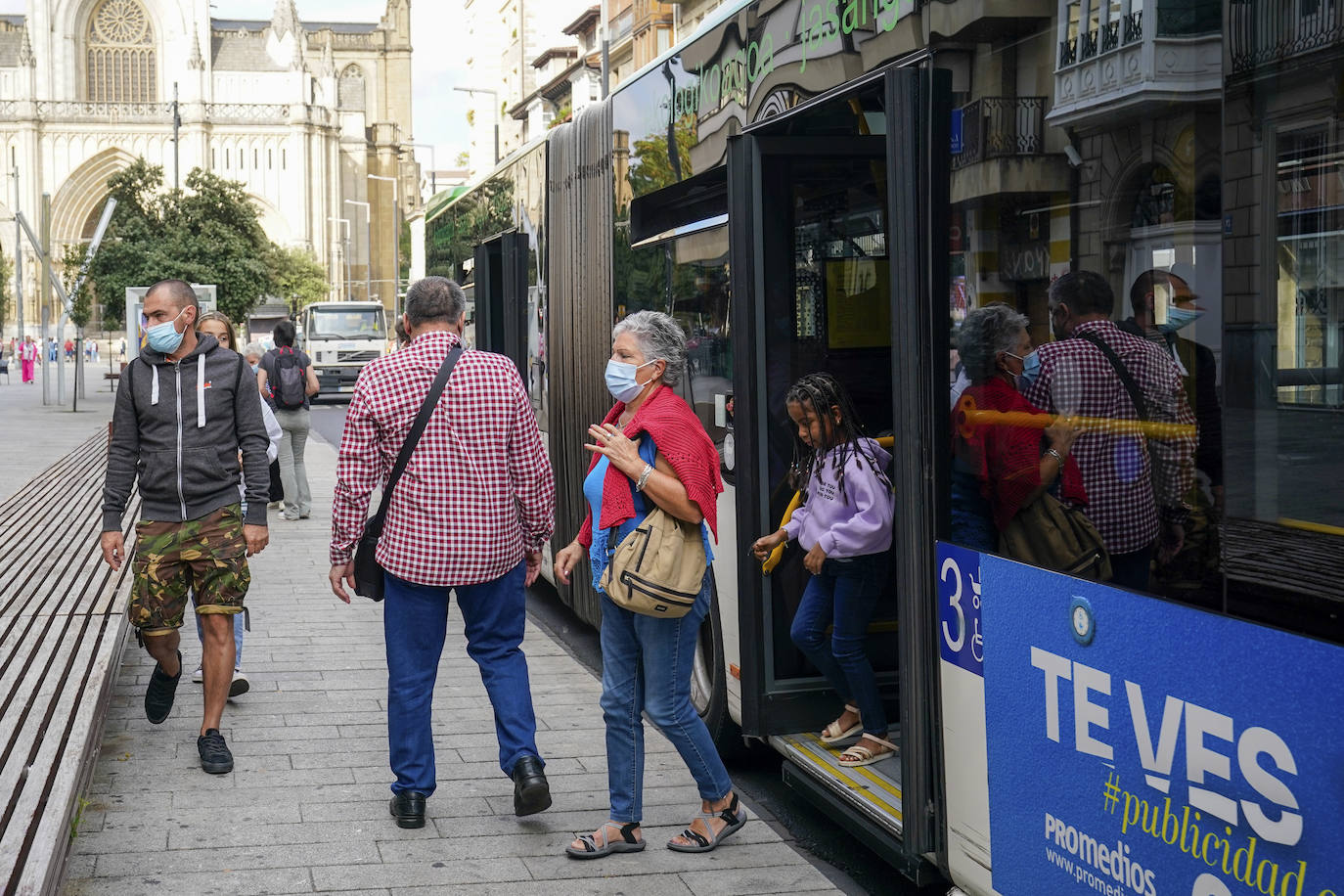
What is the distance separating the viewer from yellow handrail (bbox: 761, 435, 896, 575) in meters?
5.09

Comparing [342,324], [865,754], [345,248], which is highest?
[345,248]

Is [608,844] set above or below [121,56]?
below

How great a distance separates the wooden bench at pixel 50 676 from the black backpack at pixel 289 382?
2.99 metres

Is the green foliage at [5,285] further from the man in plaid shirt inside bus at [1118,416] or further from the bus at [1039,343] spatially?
the man in plaid shirt inside bus at [1118,416]

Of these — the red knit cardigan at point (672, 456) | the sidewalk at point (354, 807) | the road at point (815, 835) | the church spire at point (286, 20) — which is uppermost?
the church spire at point (286, 20)

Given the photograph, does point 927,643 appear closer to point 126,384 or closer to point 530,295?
point 126,384

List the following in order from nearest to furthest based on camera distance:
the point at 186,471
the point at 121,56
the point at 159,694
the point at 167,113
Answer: the point at 186,471 → the point at 159,694 → the point at 167,113 → the point at 121,56

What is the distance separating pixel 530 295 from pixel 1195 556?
6596 millimetres

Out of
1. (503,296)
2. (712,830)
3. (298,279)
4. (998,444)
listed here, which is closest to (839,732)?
(712,830)

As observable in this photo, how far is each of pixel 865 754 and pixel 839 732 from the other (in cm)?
23

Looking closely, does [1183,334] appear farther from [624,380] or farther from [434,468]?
[434,468]

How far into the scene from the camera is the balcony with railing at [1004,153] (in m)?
3.29

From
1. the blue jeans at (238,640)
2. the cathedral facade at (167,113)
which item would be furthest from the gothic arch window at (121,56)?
the blue jeans at (238,640)

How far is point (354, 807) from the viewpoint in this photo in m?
5.39
